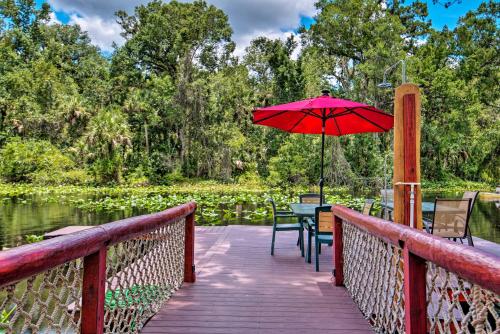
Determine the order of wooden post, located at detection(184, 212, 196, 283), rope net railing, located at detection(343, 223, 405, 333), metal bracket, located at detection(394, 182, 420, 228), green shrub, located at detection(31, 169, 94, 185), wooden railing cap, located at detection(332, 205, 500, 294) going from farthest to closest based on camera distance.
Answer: green shrub, located at detection(31, 169, 94, 185), wooden post, located at detection(184, 212, 196, 283), metal bracket, located at detection(394, 182, 420, 228), rope net railing, located at detection(343, 223, 405, 333), wooden railing cap, located at detection(332, 205, 500, 294)

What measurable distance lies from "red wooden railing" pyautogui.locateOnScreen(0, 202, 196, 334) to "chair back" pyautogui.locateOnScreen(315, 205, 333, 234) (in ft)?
6.30

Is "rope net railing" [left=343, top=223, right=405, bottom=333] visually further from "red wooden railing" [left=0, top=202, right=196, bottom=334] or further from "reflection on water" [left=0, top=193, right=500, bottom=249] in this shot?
"reflection on water" [left=0, top=193, right=500, bottom=249]

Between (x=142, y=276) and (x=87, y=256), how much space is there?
1030 millimetres

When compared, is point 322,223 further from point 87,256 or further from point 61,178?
point 61,178

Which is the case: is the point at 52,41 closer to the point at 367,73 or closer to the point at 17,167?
the point at 17,167

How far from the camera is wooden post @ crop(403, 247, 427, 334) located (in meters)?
1.53

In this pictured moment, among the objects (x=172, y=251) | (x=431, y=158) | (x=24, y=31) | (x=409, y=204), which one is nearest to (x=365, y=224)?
(x=409, y=204)

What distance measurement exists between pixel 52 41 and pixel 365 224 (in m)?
33.8

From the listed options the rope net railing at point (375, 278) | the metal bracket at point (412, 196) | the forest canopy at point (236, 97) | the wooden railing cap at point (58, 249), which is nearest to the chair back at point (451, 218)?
the rope net railing at point (375, 278)

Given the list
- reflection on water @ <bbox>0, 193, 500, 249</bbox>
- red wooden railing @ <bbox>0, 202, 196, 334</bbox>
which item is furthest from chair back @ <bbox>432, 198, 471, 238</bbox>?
reflection on water @ <bbox>0, 193, 500, 249</bbox>

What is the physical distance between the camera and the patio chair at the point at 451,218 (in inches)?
165

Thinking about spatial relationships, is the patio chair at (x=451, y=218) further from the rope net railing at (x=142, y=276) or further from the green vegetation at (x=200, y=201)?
the green vegetation at (x=200, y=201)

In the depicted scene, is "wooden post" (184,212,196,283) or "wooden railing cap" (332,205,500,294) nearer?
"wooden railing cap" (332,205,500,294)

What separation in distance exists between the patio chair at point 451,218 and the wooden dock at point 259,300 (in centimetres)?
129
